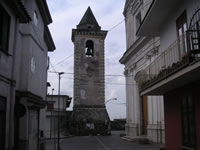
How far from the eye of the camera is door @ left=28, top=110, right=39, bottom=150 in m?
12.2

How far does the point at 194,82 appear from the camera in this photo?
7.68 meters

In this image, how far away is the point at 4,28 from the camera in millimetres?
8844

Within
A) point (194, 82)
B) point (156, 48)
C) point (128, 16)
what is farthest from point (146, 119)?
point (194, 82)

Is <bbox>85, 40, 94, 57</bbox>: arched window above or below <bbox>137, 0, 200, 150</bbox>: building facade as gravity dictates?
above

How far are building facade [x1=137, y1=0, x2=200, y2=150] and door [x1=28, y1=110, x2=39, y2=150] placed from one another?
17.3ft

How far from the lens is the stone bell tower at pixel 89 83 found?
3875 centimetres

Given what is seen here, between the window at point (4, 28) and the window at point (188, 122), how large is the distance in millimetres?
5939

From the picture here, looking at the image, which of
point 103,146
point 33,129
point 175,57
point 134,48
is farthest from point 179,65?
point 134,48

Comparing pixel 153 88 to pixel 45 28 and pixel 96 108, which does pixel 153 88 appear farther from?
pixel 96 108

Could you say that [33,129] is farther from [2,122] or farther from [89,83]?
[89,83]

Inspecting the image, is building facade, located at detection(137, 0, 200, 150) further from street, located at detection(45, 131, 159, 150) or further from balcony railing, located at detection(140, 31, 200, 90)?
street, located at detection(45, 131, 159, 150)

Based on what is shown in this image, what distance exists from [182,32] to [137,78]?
14.6 meters

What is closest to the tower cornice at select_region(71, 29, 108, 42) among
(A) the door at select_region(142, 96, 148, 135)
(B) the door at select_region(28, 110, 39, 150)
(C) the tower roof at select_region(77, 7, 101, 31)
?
(C) the tower roof at select_region(77, 7, 101, 31)

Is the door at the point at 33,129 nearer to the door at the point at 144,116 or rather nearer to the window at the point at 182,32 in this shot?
the window at the point at 182,32
